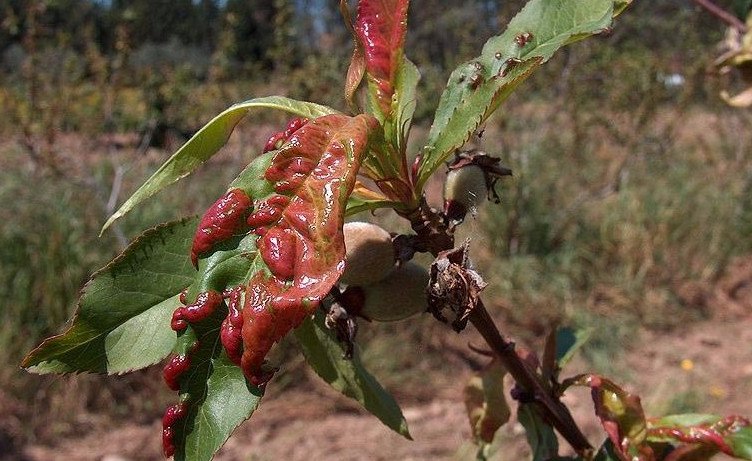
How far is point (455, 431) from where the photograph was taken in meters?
3.17

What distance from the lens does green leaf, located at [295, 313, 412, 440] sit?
0.61 meters

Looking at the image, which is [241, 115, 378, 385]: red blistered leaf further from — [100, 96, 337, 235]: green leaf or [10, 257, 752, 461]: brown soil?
[10, 257, 752, 461]: brown soil

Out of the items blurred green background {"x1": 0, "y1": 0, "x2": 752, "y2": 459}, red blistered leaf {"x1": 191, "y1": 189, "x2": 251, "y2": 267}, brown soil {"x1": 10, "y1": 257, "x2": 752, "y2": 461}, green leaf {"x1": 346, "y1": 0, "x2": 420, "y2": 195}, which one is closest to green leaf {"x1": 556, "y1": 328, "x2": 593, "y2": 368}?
green leaf {"x1": 346, "y1": 0, "x2": 420, "y2": 195}

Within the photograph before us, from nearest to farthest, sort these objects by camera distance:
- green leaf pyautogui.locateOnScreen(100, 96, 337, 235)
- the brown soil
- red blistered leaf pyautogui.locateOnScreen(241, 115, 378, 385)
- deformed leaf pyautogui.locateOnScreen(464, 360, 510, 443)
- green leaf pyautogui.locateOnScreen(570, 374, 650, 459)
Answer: red blistered leaf pyautogui.locateOnScreen(241, 115, 378, 385), green leaf pyautogui.locateOnScreen(100, 96, 337, 235), green leaf pyautogui.locateOnScreen(570, 374, 650, 459), deformed leaf pyautogui.locateOnScreen(464, 360, 510, 443), the brown soil

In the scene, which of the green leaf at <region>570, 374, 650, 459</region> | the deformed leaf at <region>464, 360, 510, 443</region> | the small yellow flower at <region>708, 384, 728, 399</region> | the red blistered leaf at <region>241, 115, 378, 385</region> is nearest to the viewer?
the red blistered leaf at <region>241, 115, 378, 385</region>

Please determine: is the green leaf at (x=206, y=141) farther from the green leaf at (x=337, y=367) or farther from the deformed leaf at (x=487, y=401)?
the deformed leaf at (x=487, y=401)

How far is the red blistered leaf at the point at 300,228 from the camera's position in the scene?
0.41m

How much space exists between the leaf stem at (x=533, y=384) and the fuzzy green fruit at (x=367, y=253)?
0.29ft

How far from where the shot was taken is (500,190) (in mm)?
4559

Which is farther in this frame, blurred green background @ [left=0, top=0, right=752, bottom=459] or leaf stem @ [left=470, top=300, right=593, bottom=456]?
blurred green background @ [left=0, top=0, right=752, bottom=459]

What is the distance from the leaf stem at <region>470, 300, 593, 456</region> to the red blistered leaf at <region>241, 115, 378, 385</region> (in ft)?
0.66

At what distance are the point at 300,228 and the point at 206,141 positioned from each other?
0.15 metres

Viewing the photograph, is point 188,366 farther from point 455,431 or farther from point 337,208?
point 455,431

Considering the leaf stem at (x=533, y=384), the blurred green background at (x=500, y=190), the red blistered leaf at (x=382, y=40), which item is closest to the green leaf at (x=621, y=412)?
the leaf stem at (x=533, y=384)
